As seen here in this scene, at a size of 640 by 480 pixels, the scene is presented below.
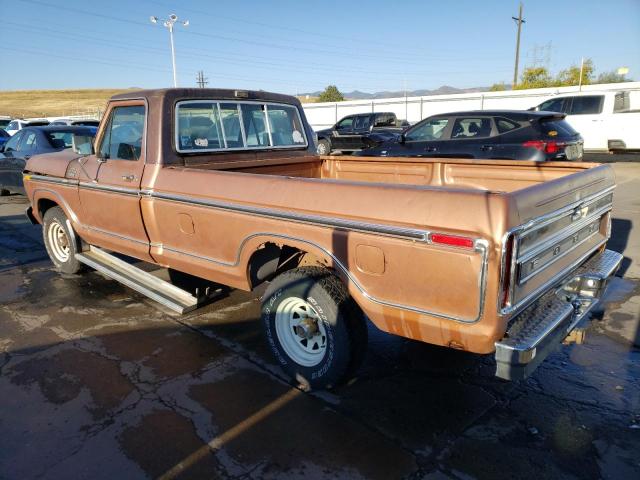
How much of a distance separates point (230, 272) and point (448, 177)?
85.1 inches

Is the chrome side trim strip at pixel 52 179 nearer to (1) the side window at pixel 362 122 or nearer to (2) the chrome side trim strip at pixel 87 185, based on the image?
(2) the chrome side trim strip at pixel 87 185

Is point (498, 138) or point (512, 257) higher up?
point (498, 138)

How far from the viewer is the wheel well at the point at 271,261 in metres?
3.47

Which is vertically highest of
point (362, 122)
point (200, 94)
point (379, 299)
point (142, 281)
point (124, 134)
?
point (200, 94)

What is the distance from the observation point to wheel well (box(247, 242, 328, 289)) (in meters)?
3.47

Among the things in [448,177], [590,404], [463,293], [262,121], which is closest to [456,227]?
[463,293]

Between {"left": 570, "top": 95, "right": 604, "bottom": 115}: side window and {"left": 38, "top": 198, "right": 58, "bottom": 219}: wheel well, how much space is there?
52.6ft

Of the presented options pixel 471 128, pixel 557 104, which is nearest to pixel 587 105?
pixel 557 104

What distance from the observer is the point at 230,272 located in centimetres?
355

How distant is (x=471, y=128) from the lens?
9.19 m

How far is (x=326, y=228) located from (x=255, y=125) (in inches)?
89.1

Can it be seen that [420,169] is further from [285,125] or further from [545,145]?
[545,145]

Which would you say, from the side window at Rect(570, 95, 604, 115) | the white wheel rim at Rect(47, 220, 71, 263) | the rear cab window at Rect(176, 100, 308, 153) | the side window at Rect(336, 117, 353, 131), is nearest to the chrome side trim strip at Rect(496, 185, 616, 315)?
the rear cab window at Rect(176, 100, 308, 153)

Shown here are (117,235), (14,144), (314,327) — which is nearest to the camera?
(314,327)
